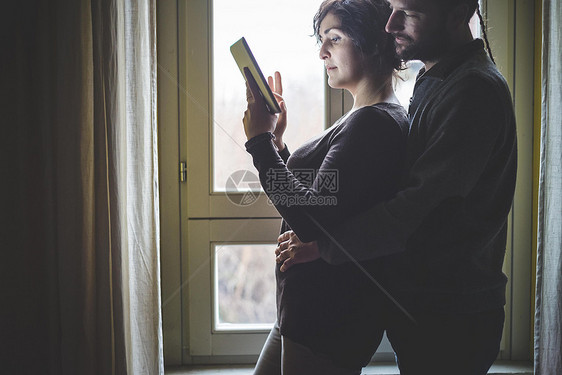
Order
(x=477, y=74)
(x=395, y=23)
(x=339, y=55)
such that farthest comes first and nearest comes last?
(x=339, y=55) → (x=395, y=23) → (x=477, y=74)

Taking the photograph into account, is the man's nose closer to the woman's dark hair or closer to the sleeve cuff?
the woman's dark hair

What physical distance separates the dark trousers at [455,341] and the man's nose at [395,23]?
21.8 inches

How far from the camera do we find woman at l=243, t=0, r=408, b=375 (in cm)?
83

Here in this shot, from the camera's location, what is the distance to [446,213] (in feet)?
2.56

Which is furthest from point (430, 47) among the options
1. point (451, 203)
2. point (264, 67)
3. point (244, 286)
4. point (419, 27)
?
point (244, 286)

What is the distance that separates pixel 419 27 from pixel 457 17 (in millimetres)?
70

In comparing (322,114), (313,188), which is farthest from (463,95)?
(322,114)

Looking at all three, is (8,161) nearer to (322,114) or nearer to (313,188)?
(313,188)

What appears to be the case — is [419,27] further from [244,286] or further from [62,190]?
[244,286]

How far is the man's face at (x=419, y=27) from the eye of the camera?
0.83m

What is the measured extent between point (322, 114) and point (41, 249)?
938mm

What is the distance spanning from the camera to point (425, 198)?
75cm

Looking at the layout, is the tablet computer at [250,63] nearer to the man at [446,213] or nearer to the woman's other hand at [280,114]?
the woman's other hand at [280,114]

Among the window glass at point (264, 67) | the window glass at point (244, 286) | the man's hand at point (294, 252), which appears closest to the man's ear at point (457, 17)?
the man's hand at point (294, 252)
